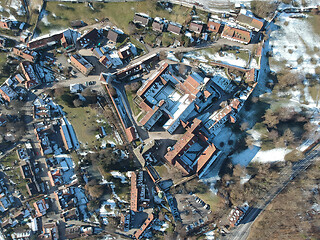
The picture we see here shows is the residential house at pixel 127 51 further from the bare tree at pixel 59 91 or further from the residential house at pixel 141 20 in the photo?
the bare tree at pixel 59 91

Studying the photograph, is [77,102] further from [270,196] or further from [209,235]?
[270,196]

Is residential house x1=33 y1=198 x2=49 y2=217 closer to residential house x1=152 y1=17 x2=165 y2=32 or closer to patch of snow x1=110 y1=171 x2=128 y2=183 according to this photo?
patch of snow x1=110 y1=171 x2=128 y2=183

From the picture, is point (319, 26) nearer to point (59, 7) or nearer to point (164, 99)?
point (164, 99)

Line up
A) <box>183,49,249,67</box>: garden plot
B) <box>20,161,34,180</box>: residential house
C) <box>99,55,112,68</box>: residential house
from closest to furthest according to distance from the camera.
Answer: <box>20,161,34,180</box>: residential house, <box>99,55,112,68</box>: residential house, <box>183,49,249,67</box>: garden plot

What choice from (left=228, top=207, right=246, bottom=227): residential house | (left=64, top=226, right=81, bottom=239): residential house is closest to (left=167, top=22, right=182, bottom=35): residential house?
(left=228, top=207, right=246, bottom=227): residential house

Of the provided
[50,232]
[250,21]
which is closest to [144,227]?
[50,232]

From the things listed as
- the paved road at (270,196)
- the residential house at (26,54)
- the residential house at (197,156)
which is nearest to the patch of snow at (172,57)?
the residential house at (197,156)

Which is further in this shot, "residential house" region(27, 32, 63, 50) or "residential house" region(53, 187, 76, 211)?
"residential house" region(27, 32, 63, 50)
